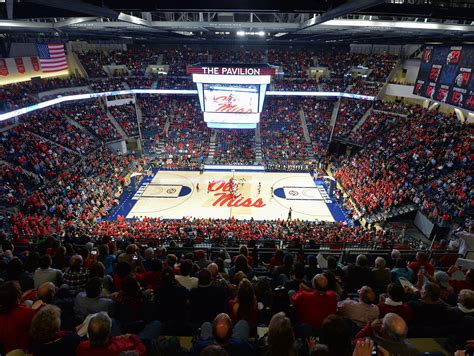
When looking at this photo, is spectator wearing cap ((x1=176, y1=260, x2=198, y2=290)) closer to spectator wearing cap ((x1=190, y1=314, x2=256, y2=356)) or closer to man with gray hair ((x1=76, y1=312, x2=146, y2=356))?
spectator wearing cap ((x1=190, y1=314, x2=256, y2=356))

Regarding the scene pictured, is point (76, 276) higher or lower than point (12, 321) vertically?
lower

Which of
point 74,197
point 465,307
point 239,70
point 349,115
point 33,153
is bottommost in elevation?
point 74,197

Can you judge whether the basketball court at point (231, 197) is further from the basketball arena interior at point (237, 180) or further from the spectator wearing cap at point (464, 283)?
the spectator wearing cap at point (464, 283)

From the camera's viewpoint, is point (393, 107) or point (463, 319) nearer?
point (463, 319)

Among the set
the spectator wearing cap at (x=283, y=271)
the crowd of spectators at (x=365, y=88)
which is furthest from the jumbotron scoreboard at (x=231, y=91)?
the spectator wearing cap at (x=283, y=271)

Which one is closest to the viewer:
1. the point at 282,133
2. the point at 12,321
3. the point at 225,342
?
the point at 225,342

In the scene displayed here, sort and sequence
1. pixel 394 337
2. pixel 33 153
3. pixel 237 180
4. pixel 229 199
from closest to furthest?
pixel 394 337 < pixel 33 153 < pixel 229 199 < pixel 237 180

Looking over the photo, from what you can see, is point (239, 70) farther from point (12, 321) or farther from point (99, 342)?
point (99, 342)

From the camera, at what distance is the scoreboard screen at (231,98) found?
3166cm

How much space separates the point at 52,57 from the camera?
31922 mm

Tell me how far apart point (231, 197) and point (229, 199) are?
0.41 metres

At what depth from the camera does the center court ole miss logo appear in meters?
25.5

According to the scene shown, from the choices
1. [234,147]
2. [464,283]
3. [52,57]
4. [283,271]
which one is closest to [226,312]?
[283,271]

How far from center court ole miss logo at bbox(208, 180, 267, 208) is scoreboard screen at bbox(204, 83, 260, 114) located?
27.9 ft
